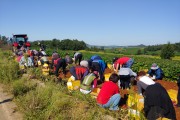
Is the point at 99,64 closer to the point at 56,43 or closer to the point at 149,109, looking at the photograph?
the point at 149,109

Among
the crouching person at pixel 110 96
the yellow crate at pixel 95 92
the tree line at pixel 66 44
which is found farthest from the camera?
the tree line at pixel 66 44

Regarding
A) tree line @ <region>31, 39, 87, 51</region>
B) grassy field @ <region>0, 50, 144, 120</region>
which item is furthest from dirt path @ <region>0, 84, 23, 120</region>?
tree line @ <region>31, 39, 87, 51</region>

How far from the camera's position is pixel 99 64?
9.72 m

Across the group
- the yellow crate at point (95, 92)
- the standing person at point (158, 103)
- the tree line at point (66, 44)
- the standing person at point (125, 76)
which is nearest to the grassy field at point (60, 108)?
the standing person at point (158, 103)

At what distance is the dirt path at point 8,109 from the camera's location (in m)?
5.69

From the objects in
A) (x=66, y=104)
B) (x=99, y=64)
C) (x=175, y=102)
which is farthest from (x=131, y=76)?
(x=66, y=104)

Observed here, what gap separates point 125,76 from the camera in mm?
8312

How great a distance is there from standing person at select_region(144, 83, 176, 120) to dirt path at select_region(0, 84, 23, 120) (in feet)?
10.3

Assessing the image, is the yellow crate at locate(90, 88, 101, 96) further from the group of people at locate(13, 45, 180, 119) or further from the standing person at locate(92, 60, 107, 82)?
the standing person at locate(92, 60, 107, 82)

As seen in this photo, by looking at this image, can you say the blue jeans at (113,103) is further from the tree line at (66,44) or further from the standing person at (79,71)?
the tree line at (66,44)

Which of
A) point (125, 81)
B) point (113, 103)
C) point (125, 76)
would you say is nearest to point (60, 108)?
point (113, 103)

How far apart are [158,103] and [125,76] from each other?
3.82 meters

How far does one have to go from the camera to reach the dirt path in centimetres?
569

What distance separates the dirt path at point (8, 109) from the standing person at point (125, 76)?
392 cm
